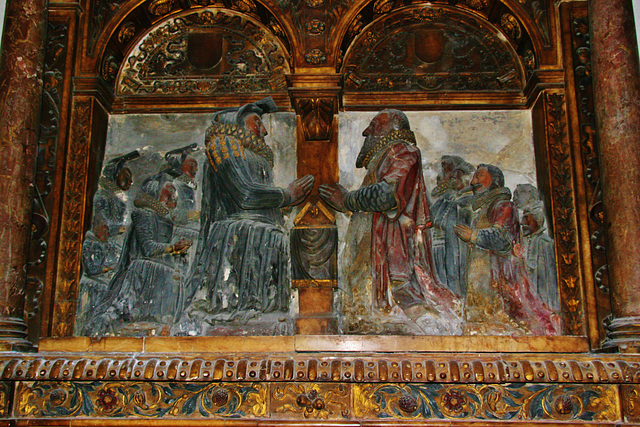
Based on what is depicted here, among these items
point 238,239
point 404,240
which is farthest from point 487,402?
point 238,239

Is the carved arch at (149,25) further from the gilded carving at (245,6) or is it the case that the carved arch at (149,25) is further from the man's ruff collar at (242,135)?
the man's ruff collar at (242,135)

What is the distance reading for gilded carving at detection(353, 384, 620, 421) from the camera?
5.29 meters

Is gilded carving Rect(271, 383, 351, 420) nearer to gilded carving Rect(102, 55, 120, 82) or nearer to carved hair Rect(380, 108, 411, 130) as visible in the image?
carved hair Rect(380, 108, 411, 130)

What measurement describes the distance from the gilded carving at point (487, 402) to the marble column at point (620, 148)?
19.4 inches

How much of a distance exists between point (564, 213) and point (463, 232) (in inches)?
33.0

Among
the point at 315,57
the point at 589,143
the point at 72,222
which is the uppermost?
the point at 315,57

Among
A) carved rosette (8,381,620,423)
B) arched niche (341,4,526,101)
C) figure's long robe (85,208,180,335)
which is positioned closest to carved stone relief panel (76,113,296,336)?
figure's long robe (85,208,180,335)

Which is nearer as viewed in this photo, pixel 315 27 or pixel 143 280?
pixel 143 280

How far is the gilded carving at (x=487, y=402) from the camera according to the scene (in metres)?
5.29

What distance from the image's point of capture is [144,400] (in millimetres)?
5375

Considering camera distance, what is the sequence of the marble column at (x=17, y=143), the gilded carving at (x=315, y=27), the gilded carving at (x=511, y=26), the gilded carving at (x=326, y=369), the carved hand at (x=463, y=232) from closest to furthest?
the gilded carving at (x=326, y=369)
the marble column at (x=17, y=143)
the carved hand at (x=463, y=232)
the gilded carving at (x=315, y=27)
the gilded carving at (x=511, y=26)

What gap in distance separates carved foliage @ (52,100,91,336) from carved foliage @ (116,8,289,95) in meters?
0.64

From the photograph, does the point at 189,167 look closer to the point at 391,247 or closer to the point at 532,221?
the point at 391,247

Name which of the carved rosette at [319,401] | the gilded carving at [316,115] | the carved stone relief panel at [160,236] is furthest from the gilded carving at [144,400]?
the gilded carving at [316,115]
